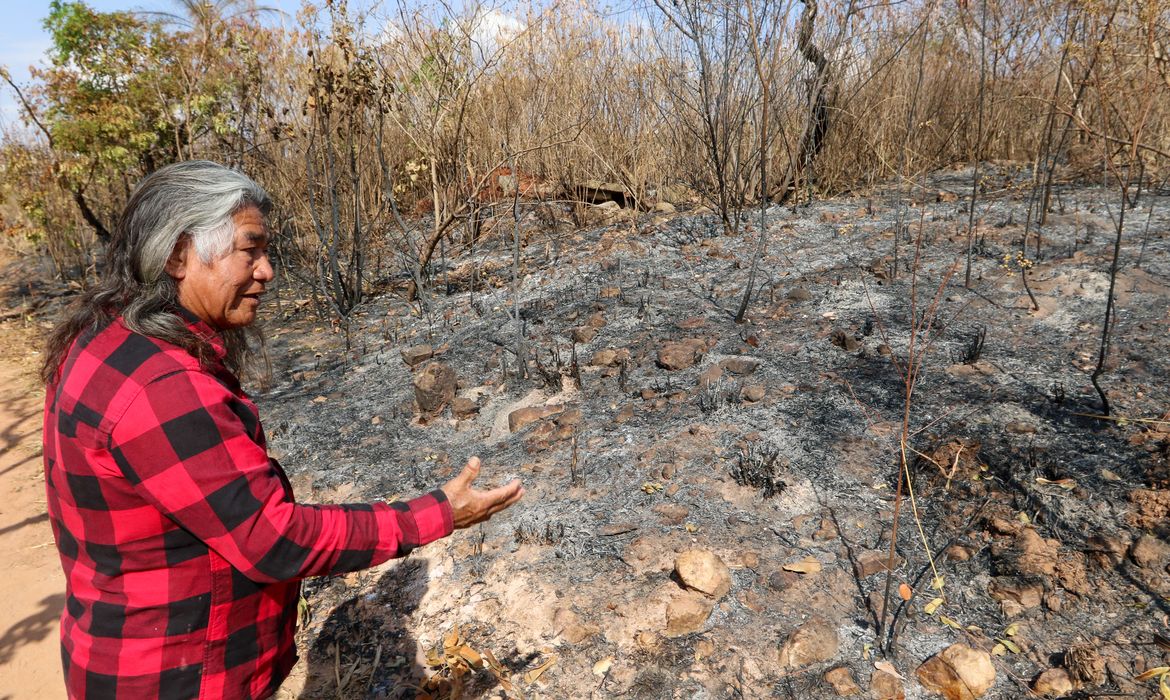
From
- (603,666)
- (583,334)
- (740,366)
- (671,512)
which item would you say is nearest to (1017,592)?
(671,512)

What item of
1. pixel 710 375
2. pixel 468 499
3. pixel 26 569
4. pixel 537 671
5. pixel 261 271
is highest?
pixel 261 271

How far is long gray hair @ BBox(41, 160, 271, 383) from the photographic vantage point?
4.00 ft

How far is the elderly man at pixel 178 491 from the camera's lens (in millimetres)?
1113

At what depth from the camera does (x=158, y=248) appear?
124 centimetres

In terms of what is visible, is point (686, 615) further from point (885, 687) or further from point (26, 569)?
point (26, 569)

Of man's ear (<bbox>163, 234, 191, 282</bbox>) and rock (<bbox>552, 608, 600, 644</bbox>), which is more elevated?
man's ear (<bbox>163, 234, 191, 282</bbox>)

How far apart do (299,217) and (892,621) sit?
538 centimetres

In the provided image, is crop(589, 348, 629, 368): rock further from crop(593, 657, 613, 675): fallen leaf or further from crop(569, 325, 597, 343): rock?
crop(593, 657, 613, 675): fallen leaf

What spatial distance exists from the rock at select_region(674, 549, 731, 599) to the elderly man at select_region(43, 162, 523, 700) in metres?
0.97

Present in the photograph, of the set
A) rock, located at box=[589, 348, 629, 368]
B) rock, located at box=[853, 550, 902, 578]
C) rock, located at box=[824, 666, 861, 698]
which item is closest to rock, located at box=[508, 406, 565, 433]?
rock, located at box=[589, 348, 629, 368]

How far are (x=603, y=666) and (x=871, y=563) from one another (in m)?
0.84

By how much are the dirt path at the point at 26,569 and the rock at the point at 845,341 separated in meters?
3.32

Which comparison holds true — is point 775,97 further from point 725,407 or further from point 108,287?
point 108,287

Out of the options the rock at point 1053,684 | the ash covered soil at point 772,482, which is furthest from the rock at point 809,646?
the rock at point 1053,684
